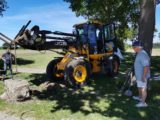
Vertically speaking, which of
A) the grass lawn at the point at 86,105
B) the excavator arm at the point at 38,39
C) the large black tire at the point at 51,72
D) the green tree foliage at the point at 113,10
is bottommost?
the grass lawn at the point at 86,105

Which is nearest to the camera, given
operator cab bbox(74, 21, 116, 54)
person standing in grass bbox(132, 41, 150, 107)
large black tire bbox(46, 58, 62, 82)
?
person standing in grass bbox(132, 41, 150, 107)

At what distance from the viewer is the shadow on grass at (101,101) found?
978 centimetres

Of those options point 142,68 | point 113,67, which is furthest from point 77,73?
point 142,68

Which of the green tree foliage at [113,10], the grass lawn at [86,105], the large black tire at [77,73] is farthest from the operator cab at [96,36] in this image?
the green tree foliage at [113,10]

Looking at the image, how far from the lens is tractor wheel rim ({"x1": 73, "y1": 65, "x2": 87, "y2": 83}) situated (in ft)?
47.1

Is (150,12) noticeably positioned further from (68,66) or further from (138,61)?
(68,66)

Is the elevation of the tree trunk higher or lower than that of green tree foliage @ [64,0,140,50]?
lower

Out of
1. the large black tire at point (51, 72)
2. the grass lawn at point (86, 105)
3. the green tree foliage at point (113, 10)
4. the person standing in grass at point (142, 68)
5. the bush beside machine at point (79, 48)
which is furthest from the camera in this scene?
the green tree foliage at point (113, 10)

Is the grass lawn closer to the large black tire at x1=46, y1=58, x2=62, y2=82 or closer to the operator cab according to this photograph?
the large black tire at x1=46, y1=58, x2=62, y2=82

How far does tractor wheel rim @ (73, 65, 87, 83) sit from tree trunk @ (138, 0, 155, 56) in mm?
3123

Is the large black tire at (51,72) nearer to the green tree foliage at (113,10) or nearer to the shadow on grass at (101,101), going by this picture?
the shadow on grass at (101,101)

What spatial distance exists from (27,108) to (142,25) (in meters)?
4.88

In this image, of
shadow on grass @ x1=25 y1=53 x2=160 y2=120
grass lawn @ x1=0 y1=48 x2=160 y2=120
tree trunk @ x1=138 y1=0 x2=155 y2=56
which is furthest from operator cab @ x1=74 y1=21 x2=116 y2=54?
tree trunk @ x1=138 y1=0 x2=155 y2=56

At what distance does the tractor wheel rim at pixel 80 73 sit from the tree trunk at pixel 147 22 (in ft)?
10.2
